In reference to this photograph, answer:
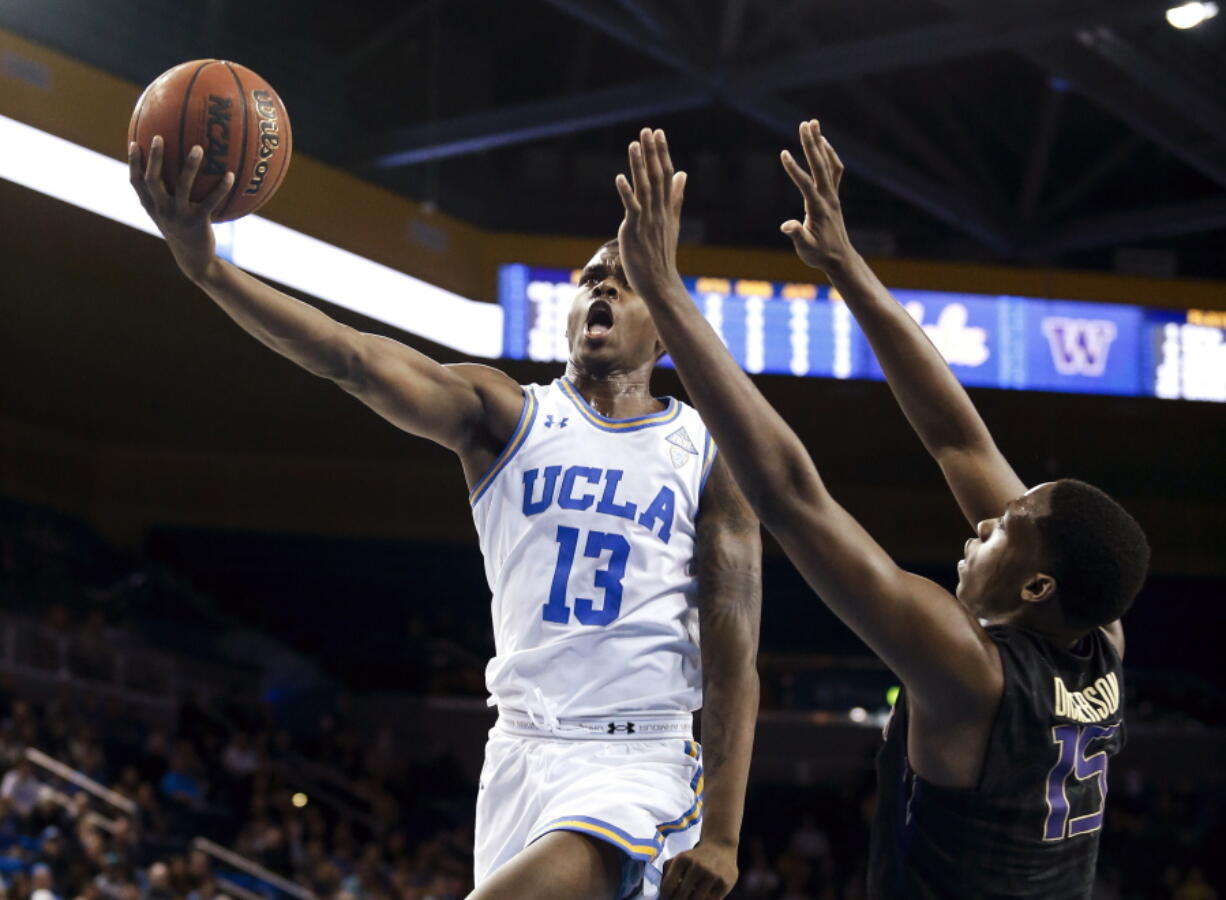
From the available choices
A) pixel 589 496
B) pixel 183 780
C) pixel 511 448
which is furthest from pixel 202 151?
pixel 183 780

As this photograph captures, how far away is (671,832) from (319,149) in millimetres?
11416

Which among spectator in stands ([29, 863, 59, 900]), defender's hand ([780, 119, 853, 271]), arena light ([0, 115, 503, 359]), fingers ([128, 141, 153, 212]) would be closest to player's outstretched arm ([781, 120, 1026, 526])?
defender's hand ([780, 119, 853, 271])

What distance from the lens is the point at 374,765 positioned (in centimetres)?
1398

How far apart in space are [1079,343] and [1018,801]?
10.9 meters

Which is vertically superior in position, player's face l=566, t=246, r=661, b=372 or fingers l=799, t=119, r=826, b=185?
fingers l=799, t=119, r=826, b=185

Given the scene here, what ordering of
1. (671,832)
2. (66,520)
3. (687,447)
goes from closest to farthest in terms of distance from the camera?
(671,832) → (687,447) → (66,520)

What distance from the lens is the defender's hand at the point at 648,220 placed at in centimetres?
230

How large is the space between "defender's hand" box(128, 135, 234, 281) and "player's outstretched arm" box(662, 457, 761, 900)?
4.01 ft

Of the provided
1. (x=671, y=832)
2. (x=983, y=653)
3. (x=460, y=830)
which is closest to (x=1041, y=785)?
(x=983, y=653)

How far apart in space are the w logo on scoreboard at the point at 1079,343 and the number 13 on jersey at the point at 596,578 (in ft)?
32.3

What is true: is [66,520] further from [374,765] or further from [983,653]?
[983,653]

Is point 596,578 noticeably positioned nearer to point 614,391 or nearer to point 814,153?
point 614,391

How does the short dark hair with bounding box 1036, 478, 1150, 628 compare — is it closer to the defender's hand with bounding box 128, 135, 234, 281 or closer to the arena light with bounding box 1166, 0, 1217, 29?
the defender's hand with bounding box 128, 135, 234, 281

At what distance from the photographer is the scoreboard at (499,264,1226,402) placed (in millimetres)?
11773
